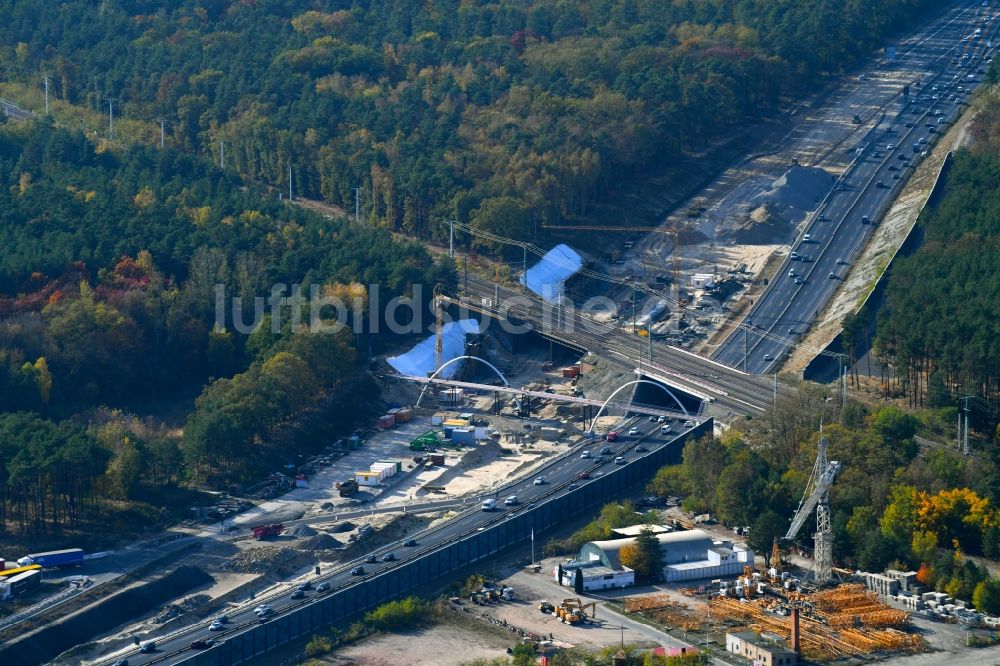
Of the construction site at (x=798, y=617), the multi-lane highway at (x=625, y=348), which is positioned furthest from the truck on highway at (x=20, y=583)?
the multi-lane highway at (x=625, y=348)

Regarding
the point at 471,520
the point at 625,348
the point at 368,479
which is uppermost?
the point at 625,348

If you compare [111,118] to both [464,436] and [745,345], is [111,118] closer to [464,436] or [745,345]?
[464,436]

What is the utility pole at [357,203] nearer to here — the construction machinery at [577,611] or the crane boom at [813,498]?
the crane boom at [813,498]

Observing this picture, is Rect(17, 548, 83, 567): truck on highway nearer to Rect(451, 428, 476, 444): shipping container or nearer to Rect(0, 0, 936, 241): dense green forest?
Rect(451, 428, 476, 444): shipping container

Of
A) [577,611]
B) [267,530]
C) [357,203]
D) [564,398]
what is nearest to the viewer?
[577,611]

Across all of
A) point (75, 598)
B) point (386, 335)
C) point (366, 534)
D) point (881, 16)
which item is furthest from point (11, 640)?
point (881, 16)

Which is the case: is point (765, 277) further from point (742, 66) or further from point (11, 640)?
point (11, 640)

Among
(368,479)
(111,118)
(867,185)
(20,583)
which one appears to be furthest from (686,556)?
(111,118)
